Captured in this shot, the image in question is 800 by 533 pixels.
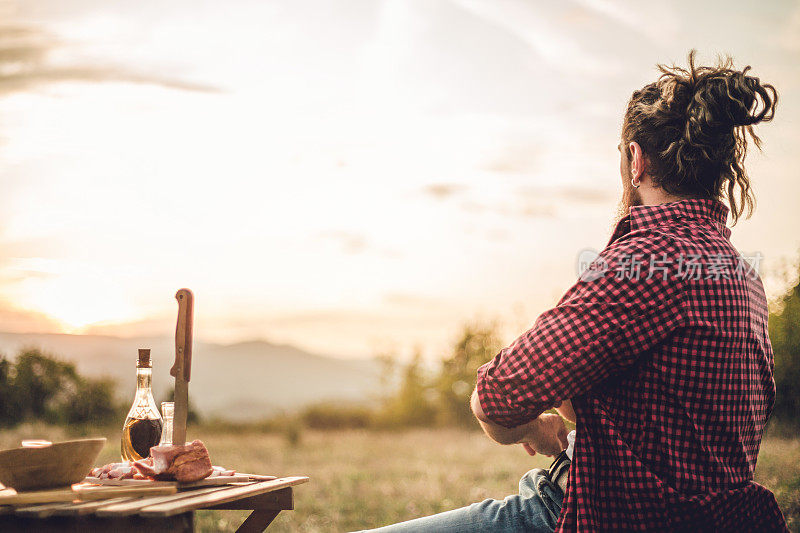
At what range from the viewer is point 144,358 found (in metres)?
1.60

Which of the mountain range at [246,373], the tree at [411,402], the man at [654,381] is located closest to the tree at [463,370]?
the tree at [411,402]

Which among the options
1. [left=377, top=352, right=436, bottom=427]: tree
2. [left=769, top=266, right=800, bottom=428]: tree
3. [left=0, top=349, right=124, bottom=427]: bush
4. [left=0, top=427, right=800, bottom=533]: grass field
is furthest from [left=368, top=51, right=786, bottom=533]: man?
[left=377, top=352, right=436, bottom=427]: tree

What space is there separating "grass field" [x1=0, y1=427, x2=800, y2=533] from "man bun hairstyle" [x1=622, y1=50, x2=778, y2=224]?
2566mm

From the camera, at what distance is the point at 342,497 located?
4.95 m

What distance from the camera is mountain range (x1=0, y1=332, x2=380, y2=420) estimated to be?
530 centimetres

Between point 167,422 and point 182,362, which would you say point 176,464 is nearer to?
point 182,362

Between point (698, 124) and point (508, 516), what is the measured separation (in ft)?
2.73

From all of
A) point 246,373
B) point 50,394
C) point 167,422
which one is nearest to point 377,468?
point 246,373

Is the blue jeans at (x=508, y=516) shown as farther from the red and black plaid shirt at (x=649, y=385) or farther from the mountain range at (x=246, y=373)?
the mountain range at (x=246, y=373)

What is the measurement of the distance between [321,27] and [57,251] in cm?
225

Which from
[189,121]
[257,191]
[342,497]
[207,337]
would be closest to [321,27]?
[189,121]

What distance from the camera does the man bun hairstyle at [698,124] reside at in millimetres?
1360

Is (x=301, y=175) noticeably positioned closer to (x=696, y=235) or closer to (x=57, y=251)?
(x=57, y=251)

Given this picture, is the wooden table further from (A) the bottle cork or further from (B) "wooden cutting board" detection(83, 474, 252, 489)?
(A) the bottle cork
